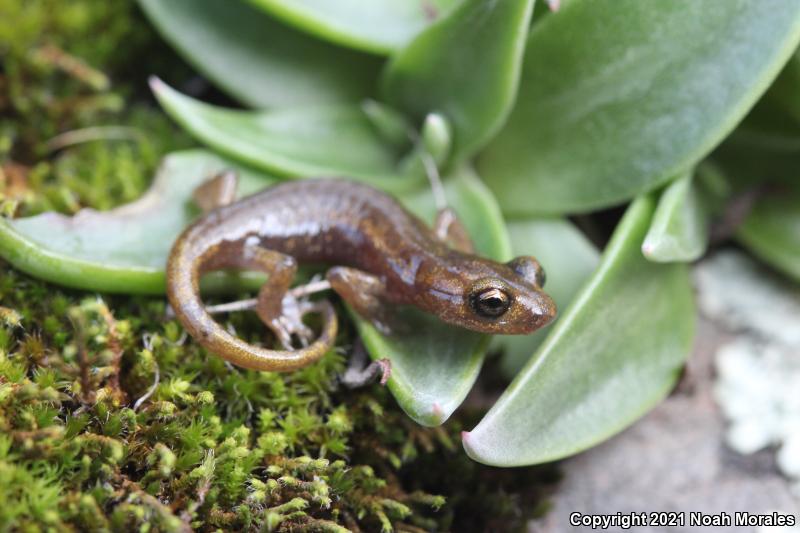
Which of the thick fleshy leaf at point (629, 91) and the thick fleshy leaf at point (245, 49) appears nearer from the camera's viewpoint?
the thick fleshy leaf at point (629, 91)

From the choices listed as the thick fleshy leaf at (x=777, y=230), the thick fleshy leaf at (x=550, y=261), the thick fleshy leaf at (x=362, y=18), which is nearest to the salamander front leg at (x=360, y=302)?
the thick fleshy leaf at (x=550, y=261)

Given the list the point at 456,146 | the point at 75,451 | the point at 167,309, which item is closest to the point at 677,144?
the point at 456,146

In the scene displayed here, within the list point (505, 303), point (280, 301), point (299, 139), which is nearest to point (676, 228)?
point (505, 303)

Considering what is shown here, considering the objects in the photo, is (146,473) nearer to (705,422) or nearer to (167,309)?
(167,309)

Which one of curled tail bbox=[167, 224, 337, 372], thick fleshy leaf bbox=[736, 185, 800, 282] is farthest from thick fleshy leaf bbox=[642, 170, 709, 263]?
curled tail bbox=[167, 224, 337, 372]

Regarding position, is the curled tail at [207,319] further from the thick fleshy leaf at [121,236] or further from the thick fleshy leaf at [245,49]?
the thick fleshy leaf at [245,49]

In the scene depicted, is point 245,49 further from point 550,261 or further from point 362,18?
point 550,261
